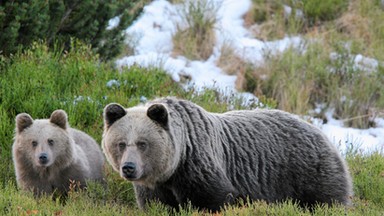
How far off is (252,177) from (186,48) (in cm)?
831

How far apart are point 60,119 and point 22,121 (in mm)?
399

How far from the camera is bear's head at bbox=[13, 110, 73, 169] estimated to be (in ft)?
27.3

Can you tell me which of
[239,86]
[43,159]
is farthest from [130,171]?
[239,86]

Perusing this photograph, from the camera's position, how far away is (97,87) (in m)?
10.7

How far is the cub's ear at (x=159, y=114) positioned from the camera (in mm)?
6965

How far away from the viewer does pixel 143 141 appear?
22.8ft

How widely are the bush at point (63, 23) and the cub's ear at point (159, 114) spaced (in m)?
4.25

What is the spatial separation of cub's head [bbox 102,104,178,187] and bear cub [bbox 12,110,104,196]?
1448 mm

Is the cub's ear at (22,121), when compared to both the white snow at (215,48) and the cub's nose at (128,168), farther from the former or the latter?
the white snow at (215,48)

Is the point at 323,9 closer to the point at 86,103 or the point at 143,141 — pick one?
the point at 86,103

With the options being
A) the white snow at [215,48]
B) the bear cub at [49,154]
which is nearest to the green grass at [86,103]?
the bear cub at [49,154]

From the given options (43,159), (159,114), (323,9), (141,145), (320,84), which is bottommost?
(320,84)

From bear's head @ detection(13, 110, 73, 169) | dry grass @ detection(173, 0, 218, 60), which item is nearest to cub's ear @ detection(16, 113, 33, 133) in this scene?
bear's head @ detection(13, 110, 73, 169)

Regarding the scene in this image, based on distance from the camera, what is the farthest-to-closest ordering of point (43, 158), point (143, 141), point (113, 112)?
1. point (43, 158)
2. point (113, 112)
3. point (143, 141)
